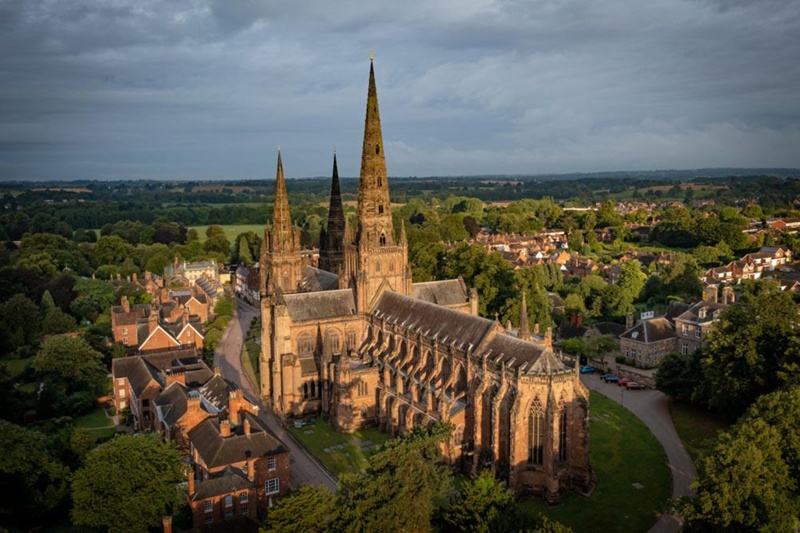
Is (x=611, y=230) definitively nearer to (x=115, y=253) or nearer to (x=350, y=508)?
(x=115, y=253)

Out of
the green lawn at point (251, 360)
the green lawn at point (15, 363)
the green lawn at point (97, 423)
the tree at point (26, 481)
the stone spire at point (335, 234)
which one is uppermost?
the stone spire at point (335, 234)

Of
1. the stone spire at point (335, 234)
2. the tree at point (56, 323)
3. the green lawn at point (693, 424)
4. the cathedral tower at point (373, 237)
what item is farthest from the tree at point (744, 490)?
the tree at point (56, 323)

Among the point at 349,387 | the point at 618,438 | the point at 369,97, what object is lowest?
the point at 618,438

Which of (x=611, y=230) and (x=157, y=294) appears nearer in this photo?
(x=157, y=294)

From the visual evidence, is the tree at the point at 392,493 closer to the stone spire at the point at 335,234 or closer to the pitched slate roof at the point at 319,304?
the pitched slate roof at the point at 319,304

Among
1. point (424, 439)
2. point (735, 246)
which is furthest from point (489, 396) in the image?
point (735, 246)

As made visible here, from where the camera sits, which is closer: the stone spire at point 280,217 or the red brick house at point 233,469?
the red brick house at point 233,469
